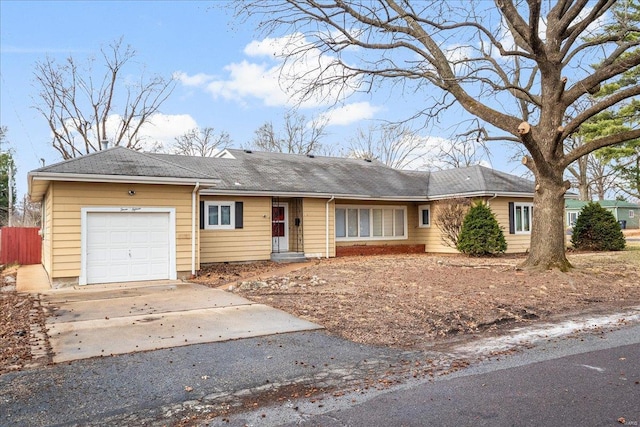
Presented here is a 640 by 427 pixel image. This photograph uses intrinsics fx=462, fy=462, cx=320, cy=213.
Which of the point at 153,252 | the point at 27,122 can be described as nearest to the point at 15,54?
the point at 27,122

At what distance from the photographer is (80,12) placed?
1727 cm

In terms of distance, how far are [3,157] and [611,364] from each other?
43.0m

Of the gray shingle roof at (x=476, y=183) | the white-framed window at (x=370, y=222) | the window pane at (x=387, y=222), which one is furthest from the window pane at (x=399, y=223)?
the gray shingle roof at (x=476, y=183)

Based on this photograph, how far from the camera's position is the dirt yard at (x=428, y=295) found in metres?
7.20

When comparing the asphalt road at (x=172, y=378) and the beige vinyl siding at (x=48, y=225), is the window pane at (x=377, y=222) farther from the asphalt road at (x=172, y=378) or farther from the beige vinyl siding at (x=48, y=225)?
the asphalt road at (x=172, y=378)

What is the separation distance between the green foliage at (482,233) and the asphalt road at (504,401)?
41.6 feet

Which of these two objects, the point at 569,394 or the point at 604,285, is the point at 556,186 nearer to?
the point at 604,285

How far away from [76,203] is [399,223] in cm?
1365

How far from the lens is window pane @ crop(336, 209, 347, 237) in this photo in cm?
1939

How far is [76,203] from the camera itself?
1138 centimetres

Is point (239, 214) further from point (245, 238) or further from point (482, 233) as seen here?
point (482, 233)

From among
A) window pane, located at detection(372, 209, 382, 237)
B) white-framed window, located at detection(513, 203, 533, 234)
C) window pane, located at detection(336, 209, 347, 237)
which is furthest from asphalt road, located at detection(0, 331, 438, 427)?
white-framed window, located at detection(513, 203, 533, 234)

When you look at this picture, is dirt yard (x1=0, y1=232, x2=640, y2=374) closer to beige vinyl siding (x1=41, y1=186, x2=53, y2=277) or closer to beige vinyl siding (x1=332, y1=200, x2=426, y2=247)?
beige vinyl siding (x1=41, y1=186, x2=53, y2=277)

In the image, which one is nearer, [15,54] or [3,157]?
[15,54]
